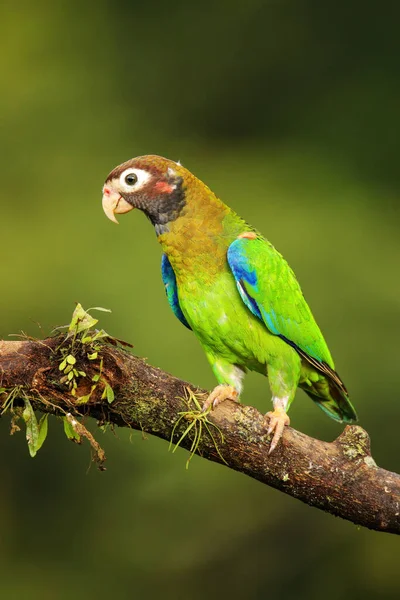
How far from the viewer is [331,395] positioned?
145 inches

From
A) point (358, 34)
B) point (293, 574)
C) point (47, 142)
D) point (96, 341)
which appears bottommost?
point (293, 574)

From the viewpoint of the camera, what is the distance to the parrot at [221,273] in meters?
3.23

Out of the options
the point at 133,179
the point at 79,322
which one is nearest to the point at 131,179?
the point at 133,179

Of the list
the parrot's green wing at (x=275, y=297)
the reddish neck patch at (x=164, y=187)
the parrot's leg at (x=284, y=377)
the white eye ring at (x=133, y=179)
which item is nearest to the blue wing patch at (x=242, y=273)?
the parrot's green wing at (x=275, y=297)

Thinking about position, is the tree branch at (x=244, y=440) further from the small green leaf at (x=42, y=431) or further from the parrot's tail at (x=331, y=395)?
the parrot's tail at (x=331, y=395)

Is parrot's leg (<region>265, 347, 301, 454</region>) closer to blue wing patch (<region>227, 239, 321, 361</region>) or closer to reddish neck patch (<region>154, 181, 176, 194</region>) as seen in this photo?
blue wing patch (<region>227, 239, 321, 361</region>)

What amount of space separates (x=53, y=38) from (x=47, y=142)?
96 cm

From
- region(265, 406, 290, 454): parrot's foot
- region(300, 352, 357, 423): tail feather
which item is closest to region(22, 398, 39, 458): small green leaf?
region(265, 406, 290, 454): parrot's foot

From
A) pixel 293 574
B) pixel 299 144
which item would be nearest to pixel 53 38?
pixel 299 144

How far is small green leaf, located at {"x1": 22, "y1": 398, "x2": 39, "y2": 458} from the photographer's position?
256 cm

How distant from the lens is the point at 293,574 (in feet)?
20.1

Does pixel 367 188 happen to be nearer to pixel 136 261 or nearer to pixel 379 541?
pixel 136 261

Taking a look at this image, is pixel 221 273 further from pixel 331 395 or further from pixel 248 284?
pixel 331 395

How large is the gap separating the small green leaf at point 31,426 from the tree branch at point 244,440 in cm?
4
